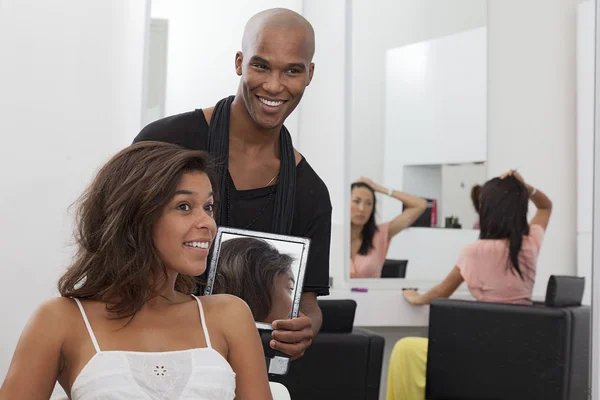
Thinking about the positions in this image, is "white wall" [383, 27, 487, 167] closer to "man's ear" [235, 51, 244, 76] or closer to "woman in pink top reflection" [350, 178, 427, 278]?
"woman in pink top reflection" [350, 178, 427, 278]

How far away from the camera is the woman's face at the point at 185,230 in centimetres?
157

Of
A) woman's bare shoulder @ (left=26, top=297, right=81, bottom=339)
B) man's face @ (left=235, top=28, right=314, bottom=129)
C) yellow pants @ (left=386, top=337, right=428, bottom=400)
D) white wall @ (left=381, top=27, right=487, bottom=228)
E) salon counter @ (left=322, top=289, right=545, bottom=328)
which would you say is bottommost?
yellow pants @ (left=386, top=337, right=428, bottom=400)

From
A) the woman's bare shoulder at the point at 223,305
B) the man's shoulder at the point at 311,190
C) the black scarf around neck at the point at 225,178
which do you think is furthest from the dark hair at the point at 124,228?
the man's shoulder at the point at 311,190

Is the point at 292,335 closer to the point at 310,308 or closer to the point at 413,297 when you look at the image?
the point at 310,308

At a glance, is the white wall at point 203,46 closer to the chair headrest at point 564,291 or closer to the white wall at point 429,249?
the chair headrest at point 564,291

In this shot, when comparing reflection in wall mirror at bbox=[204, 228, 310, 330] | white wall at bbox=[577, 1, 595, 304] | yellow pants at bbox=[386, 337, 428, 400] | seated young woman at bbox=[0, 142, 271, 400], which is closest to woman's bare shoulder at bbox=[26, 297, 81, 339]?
seated young woman at bbox=[0, 142, 271, 400]

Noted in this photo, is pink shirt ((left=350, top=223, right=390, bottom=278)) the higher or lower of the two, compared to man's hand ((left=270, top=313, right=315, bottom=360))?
higher

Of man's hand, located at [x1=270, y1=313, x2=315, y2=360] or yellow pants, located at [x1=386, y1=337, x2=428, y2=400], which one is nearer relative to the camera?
man's hand, located at [x1=270, y1=313, x2=315, y2=360]

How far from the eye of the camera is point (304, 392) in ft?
9.40

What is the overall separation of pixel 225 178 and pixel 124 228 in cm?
46

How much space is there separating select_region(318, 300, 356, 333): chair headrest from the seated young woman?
123 cm


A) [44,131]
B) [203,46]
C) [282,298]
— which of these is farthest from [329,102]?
[282,298]

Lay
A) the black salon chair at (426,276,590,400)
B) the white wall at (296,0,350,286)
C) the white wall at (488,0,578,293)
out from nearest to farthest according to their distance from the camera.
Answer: the white wall at (296,0,350,286) < the black salon chair at (426,276,590,400) < the white wall at (488,0,578,293)

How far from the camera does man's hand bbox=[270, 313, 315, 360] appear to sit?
5.97 feet
